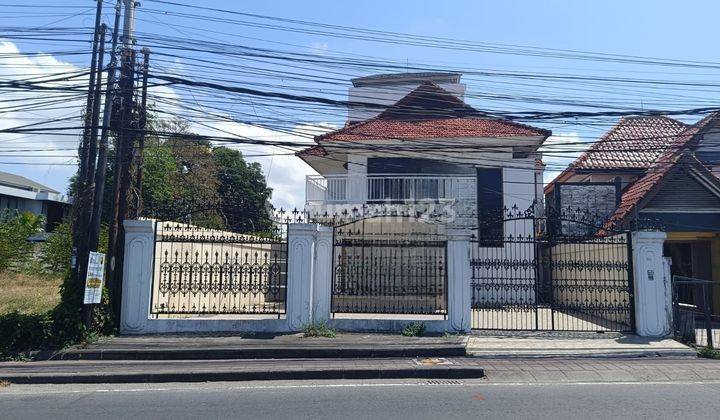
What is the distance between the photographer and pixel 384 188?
1770 centimetres

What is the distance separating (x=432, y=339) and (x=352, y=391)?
344 centimetres

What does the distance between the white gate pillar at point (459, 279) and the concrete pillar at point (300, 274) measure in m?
2.87

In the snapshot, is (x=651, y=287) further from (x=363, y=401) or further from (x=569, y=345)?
(x=363, y=401)

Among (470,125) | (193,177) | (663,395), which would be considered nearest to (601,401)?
(663,395)

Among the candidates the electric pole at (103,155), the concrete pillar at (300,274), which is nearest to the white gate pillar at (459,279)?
the concrete pillar at (300,274)

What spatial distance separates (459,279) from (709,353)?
4.57 meters

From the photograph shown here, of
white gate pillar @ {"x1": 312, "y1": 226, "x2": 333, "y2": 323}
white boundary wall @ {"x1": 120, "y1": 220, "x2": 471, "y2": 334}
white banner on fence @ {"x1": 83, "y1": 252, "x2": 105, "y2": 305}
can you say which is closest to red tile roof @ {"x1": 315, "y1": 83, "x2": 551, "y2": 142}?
white gate pillar @ {"x1": 312, "y1": 226, "x2": 333, "y2": 323}

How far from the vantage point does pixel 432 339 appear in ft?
33.4

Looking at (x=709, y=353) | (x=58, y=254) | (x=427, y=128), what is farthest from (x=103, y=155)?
(x=709, y=353)

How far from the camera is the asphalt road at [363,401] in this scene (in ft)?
19.3

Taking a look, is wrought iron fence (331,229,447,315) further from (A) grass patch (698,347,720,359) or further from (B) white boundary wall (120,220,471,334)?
(A) grass patch (698,347,720,359)

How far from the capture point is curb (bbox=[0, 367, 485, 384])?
793 cm

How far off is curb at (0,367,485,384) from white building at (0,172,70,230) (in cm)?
2646

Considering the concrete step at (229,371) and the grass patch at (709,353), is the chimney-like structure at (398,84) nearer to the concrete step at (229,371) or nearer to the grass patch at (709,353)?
the grass patch at (709,353)
